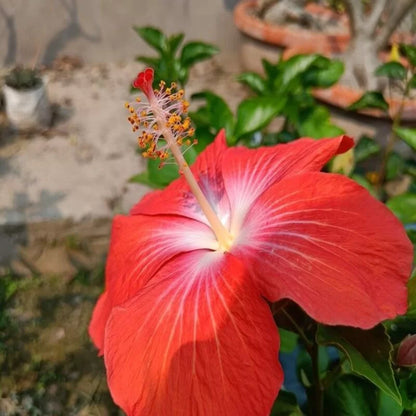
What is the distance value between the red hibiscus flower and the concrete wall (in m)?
3.13

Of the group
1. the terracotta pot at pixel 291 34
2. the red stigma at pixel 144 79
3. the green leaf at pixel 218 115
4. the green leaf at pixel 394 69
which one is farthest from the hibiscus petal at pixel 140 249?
the terracotta pot at pixel 291 34

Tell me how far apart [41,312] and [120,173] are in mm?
819

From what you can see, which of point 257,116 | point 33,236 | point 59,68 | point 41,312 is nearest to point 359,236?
point 257,116

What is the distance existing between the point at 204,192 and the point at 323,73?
588 mm

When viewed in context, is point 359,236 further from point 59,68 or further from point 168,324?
point 59,68

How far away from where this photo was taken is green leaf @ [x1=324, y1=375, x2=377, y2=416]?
2.68ft

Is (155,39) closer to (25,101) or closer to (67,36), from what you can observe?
(25,101)

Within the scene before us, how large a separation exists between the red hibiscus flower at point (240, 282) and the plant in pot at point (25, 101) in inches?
93.7

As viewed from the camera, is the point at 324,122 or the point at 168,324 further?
the point at 324,122

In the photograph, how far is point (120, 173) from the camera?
257 centimetres

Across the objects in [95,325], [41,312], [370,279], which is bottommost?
[41,312]

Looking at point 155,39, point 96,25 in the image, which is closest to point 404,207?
point 155,39

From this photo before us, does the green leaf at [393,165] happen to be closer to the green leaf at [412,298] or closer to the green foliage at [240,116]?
the green foliage at [240,116]

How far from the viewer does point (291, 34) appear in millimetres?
2980
